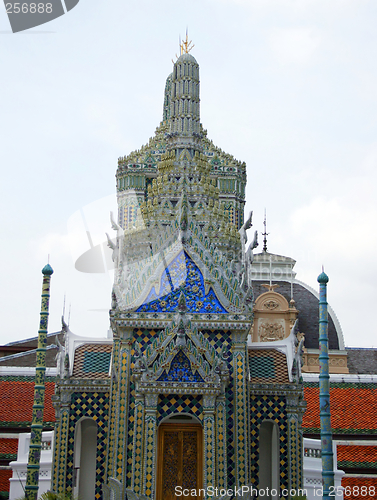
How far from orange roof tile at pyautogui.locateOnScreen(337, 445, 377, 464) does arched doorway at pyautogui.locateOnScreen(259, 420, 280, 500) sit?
194 inches

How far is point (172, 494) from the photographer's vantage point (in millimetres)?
18469

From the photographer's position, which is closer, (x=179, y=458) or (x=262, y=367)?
(x=179, y=458)

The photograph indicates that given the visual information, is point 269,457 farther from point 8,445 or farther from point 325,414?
point 8,445

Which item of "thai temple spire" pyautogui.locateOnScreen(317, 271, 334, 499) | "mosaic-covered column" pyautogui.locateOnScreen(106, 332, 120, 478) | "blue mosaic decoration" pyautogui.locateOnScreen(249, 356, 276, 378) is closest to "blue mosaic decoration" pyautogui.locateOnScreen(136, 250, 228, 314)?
"mosaic-covered column" pyautogui.locateOnScreen(106, 332, 120, 478)

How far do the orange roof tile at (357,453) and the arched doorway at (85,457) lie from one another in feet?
27.2

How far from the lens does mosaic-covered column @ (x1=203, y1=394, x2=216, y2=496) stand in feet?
58.7

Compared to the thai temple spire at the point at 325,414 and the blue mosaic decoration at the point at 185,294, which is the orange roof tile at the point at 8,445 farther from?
the thai temple spire at the point at 325,414

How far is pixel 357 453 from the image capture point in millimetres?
24844

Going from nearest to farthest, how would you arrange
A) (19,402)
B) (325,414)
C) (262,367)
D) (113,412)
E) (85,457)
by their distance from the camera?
(325,414)
(113,412)
(85,457)
(262,367)
(19,402)

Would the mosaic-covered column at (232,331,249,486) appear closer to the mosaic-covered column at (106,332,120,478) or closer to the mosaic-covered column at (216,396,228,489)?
the mosaic-covered column at (216,396,228,489)

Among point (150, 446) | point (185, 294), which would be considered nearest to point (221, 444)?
point (150, 446)

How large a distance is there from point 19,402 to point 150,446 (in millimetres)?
9410

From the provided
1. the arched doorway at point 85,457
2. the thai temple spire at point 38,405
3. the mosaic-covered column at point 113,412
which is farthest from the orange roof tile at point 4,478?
the thai temple spire at point 38,405

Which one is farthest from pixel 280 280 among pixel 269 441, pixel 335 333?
pixel 269 441
